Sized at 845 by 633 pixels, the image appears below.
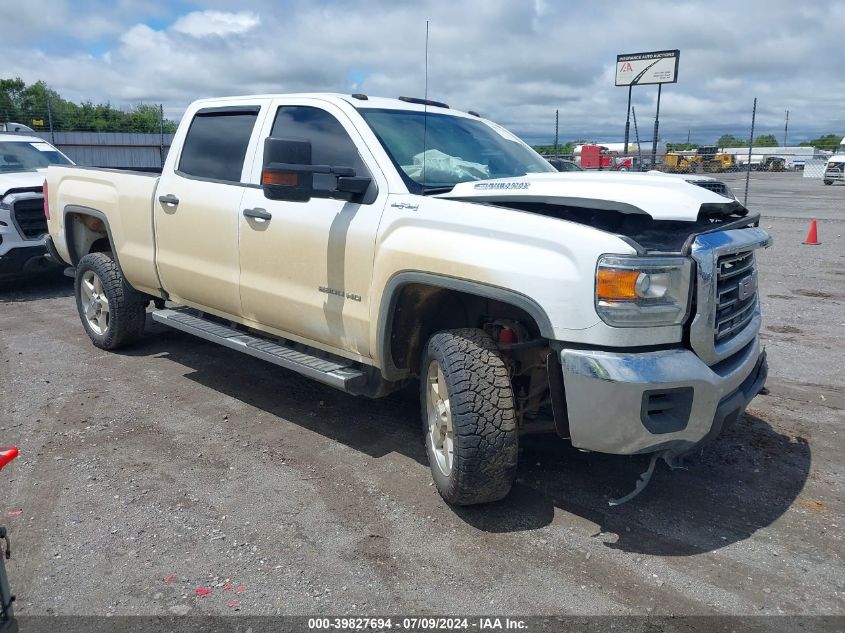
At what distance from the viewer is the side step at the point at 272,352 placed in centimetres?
435

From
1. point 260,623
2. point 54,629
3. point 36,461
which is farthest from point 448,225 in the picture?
point 36,461

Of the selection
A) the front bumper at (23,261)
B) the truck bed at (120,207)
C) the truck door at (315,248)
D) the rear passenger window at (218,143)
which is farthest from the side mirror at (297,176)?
the front bumper at (23,261)

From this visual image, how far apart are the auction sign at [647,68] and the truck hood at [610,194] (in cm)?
1934

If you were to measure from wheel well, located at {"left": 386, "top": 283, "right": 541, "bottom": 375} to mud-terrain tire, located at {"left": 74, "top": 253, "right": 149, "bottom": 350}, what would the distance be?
3205 millimetres

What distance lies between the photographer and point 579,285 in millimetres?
3225

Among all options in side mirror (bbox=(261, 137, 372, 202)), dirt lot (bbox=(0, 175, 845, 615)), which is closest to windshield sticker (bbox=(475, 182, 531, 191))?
side mirror (bbox=(261, 137, 372, 202))

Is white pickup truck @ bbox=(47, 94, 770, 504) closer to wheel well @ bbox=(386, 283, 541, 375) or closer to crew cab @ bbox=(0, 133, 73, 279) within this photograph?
wheel well @ bbox=(386, 283, 541, 375)

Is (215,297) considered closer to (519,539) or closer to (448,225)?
(448,225)

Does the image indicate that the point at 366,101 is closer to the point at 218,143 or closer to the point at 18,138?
the point at 218,143

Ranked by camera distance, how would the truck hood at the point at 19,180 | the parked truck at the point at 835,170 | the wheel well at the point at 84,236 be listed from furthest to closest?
the parked truck at the point at 835,170 → the truck hood at the point at 19,180 → the wheel well at the point at 84,236

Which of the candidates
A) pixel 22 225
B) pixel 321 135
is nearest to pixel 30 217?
pixel 22 225

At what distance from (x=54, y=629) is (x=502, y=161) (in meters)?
3.58

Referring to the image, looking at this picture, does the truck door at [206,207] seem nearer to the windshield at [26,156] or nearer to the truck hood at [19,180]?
the truck hood at [19,180]

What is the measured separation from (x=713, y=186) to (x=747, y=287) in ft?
2.15
